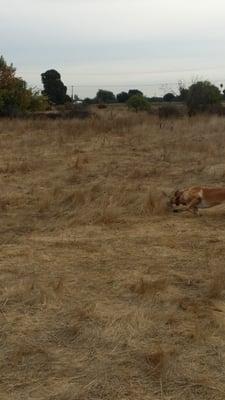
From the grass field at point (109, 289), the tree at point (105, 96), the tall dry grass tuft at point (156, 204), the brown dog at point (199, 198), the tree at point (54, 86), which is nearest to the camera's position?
the grass field at point (109, 289)

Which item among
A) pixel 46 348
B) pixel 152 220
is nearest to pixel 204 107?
pixel 152 220

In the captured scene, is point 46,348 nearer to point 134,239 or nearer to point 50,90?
point 134,239

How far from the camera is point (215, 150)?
45.5ft

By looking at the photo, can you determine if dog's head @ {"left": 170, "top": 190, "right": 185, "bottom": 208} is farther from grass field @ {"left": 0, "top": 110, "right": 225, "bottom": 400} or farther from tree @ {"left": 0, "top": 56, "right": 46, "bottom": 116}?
tree @ {"left": 0, "top": 56, "right": 46, "bottom": 116}

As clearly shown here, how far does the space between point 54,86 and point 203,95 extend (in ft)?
82.2

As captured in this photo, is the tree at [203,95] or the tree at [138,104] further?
the tree at [138,104]

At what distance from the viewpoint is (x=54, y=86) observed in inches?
2079

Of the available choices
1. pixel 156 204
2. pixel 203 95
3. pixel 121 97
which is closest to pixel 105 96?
pixel 121 97

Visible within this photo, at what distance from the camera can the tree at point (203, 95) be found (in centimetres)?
2962

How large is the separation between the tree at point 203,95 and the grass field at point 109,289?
1888 cm

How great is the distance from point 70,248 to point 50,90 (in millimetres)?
48222

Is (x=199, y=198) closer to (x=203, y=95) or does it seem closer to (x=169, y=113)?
(x=169, y=113)

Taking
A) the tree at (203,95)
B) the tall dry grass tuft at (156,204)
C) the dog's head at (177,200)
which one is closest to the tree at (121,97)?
the tree at (203,95)

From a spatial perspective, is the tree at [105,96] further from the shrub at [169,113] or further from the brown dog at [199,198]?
the brown dog at [199,198]
